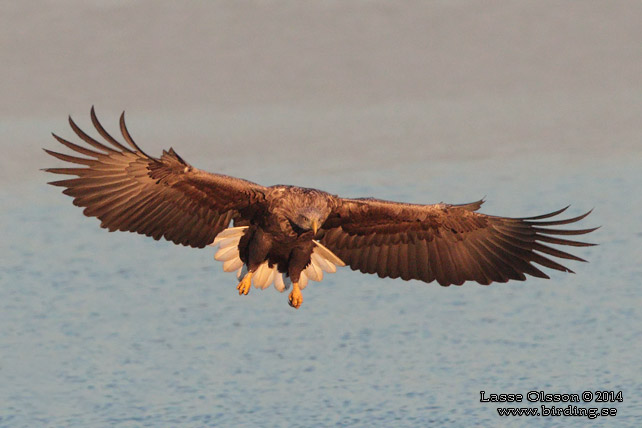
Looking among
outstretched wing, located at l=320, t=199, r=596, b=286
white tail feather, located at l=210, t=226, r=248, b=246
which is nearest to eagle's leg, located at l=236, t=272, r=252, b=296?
white tail feather, located at l=210, t=226, r=248, b=246

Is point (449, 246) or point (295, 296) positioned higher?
point (449, 246)

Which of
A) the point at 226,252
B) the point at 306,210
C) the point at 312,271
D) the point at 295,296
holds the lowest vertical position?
the point at 295,296

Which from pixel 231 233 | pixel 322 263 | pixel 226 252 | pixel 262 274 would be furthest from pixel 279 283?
pixel 231 233

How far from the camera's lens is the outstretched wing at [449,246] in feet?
45.0

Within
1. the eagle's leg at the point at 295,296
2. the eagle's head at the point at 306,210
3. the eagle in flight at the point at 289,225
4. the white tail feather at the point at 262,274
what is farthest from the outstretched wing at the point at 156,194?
the eagle's leg at the point at 295,296

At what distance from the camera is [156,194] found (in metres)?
12.9

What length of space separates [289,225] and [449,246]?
193cm

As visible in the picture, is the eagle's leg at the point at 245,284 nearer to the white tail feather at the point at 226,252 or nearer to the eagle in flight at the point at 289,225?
the eagle in flight at the point at 289,225

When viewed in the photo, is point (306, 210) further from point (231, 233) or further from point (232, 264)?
point (232, 264)

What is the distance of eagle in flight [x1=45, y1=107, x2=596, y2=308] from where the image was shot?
12664mm

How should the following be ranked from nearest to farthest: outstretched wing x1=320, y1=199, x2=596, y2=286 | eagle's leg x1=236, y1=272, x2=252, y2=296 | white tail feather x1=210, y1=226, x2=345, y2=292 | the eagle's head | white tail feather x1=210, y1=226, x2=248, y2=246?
the eagle's head → white tail feather x1=210, y1=226, x2=248, y2=246 → eagle's leg x1=236, y1=272, x2=252, y2=296 → white tail feather x1=210, y1=226, x2=345, y2=292 → outstretched wing x1=320, y1=199, x2=596, y2=286

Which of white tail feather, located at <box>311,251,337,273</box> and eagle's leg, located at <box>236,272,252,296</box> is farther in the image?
white tail feather, located at <box>311,251,337,273</box>

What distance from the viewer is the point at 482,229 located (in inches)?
547

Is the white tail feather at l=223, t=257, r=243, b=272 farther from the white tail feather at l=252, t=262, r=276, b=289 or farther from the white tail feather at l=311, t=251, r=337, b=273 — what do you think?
the white tail feather at l=311, t=251, r=337, b=273
